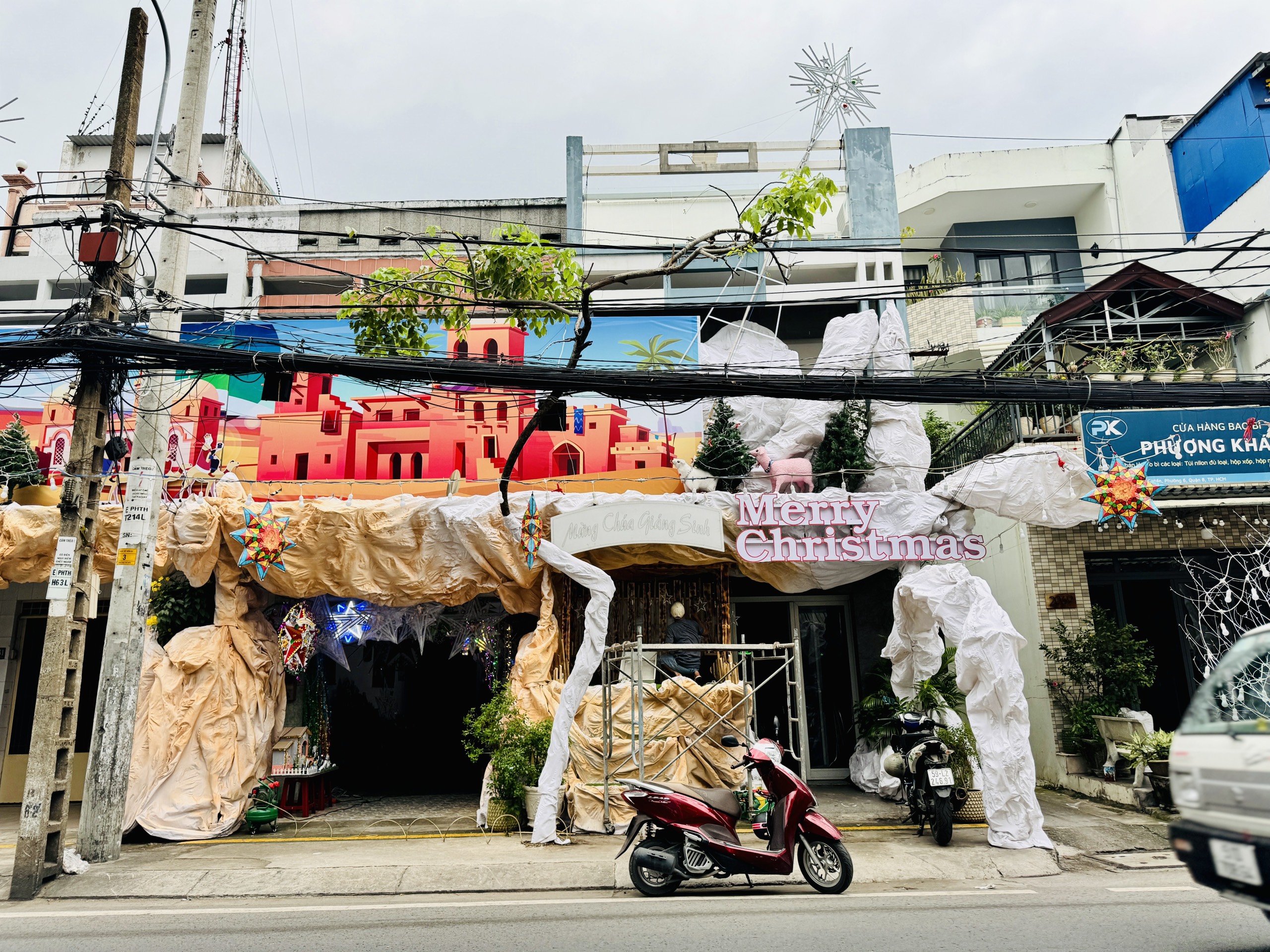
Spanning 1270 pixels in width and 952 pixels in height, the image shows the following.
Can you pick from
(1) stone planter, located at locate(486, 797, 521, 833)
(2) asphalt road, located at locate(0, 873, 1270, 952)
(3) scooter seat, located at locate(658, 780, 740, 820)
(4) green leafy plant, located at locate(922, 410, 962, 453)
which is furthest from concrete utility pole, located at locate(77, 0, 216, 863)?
(4) green leafy plant, located at locate(922, 410, 962, 453)

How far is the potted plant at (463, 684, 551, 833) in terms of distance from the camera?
33.4 feet

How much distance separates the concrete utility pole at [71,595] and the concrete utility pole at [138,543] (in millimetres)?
363

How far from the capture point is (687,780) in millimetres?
10375

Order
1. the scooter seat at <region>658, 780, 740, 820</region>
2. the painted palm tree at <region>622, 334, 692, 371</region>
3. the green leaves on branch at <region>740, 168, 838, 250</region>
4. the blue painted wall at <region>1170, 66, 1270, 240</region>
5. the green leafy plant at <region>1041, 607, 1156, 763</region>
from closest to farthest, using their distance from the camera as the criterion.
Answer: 1. the scooter seat at <region>658, 780, 740, 820</region>
2. the green leaves on branch at <region>740, 168, 838, 250</region>
3. the green leafy plant at <region>1041, 607, 1156, 763</region>
4. the painted palm tree at <region>622, 334, 692, 371</region>
5. the blue painted wall at <region>1170, 66, 1270, 240</region>

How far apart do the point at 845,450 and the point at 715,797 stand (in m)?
6.06

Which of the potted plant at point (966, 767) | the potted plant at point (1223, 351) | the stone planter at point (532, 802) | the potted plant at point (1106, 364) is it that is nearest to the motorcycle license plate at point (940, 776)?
the potted plant at point (966, 767)

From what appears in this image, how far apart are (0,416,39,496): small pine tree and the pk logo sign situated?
1285cm

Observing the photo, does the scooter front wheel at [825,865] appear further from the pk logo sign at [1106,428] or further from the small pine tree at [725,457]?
the pk logo sign at [1106,428]

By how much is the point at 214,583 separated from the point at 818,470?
811cm

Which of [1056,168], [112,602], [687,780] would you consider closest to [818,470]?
[687,780]

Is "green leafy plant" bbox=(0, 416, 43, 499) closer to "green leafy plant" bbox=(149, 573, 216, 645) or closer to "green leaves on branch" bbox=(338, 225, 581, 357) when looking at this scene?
"green leafy plant" bbox=(149, 573, 216, 645)

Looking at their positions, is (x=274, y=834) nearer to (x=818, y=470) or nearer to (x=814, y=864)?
(x=814, y=864)

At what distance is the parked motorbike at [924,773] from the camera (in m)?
9.09

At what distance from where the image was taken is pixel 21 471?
11547 millimetres
